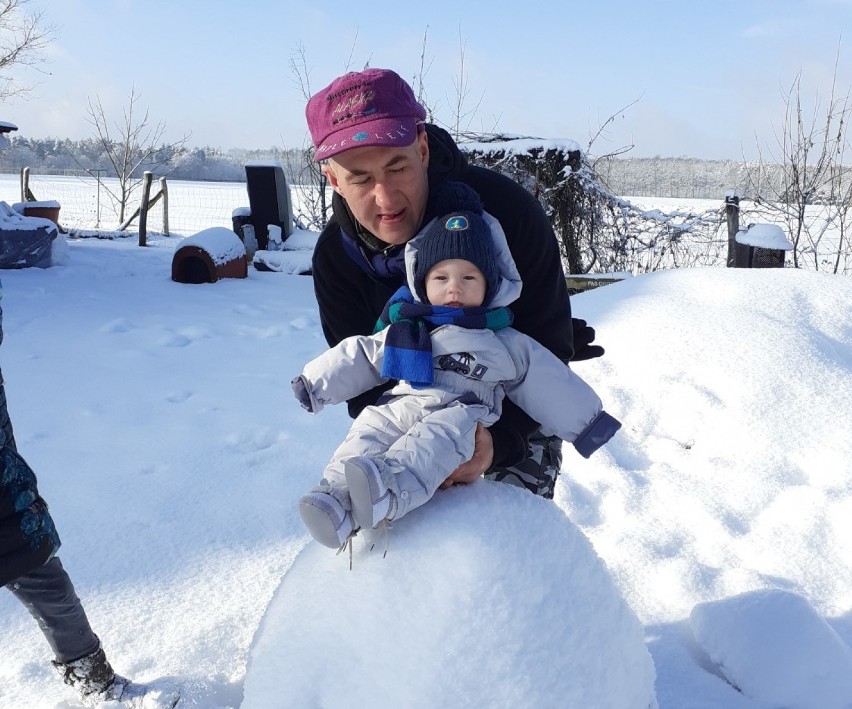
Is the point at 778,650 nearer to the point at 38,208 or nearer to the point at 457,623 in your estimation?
the point at 457,623

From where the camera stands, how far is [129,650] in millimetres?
2137

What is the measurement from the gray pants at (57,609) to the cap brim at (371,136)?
134 cm

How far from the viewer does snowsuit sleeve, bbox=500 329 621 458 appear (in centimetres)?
157

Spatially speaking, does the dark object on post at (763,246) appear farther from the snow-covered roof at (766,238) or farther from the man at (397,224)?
the man at (397,224)

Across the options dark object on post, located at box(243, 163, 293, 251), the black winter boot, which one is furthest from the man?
dark object on post, located at box(243, 163, 293, 251)

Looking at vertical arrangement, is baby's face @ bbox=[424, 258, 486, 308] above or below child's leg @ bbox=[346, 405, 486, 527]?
above

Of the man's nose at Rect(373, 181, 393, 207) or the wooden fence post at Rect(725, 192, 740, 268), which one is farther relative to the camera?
the wooden fence post at Rect(725, 192, 740, 268)

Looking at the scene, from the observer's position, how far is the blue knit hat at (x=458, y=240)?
148 centimetres

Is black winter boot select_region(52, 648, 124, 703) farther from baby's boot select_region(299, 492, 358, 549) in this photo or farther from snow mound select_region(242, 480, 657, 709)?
baby's boot select_region(299, 492, 358, 549)

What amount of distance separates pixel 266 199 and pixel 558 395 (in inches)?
397

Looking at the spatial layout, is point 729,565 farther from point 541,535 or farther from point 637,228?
point 637,228

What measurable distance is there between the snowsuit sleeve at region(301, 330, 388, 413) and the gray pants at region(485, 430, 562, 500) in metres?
0.53

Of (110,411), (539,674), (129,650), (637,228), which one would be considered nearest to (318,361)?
(539,674)

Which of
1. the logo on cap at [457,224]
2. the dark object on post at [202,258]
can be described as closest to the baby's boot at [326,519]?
the logo on cap at [457,224]
